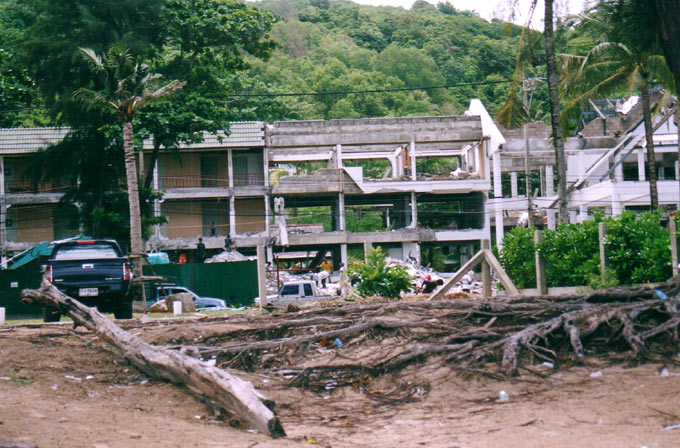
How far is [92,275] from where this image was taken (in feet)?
48.1

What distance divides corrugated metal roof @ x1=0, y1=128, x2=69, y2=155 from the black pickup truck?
27.0m

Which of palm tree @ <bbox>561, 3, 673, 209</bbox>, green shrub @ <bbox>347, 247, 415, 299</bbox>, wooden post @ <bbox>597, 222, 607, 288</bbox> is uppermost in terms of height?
palm tree @ <bbox>561, 3, 673, 209</bbox>

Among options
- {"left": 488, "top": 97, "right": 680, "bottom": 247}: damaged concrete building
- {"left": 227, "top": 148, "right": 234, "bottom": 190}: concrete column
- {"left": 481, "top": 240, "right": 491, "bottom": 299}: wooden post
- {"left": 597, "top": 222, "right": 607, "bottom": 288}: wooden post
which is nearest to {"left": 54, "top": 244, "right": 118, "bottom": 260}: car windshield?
{"left": 481, "top": 240, "right": 491, "bottom": 299}: wooden post

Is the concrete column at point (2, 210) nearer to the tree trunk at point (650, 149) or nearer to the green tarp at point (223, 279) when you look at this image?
the green tarp at point (223, 279)

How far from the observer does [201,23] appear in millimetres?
30016

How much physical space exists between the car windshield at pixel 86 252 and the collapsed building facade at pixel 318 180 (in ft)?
86.5

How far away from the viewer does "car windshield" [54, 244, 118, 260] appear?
14969 mm

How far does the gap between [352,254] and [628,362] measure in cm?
4393

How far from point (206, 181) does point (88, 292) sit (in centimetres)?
3058

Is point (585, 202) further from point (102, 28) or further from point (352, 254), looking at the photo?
point (102, 28)

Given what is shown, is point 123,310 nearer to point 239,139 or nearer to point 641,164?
point 239,139

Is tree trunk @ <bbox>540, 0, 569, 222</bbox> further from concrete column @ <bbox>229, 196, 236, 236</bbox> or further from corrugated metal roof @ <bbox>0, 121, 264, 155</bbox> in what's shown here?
concrete column @ <bbox>229, 196, 236, 236</bbox>

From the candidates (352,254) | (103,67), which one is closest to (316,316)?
(103,67)

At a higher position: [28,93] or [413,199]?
[28,93]
